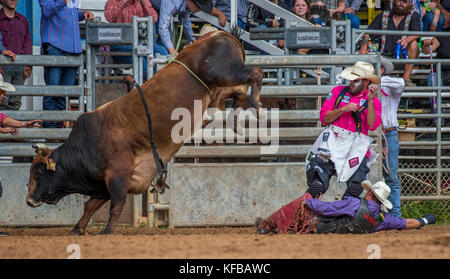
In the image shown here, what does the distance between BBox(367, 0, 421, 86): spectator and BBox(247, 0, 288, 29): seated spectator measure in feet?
5.38

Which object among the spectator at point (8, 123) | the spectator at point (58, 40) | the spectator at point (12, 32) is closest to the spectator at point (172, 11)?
the spectator at point (58, 40)

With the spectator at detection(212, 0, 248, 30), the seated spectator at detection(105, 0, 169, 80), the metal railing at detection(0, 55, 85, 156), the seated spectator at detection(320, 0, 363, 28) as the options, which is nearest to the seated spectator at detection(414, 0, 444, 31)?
the seated spectator at detection(320, 0, 363, 28)

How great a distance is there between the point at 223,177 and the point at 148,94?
182 cm

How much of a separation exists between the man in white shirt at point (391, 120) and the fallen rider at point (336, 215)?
64.1 inches

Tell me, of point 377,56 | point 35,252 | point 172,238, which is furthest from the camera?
point 377,56

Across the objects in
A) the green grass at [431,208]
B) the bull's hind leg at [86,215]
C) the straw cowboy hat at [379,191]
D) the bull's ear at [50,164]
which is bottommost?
the green grass at [431,208]

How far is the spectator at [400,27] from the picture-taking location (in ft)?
36.9

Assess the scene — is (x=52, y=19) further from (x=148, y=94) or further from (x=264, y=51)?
(x=264, y=51)

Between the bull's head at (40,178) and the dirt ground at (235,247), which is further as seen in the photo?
the bull's head at (40,178)

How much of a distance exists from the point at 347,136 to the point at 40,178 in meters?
3.38

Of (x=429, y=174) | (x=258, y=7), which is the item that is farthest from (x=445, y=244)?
(x=258, y=7)

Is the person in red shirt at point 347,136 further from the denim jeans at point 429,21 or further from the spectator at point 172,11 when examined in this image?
the denim jeans at point 429,21

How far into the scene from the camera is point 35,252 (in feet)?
18.6

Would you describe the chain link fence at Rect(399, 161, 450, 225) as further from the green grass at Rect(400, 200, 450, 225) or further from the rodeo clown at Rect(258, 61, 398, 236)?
the rodeo clown at Rect(258, 61, 398, 236)
